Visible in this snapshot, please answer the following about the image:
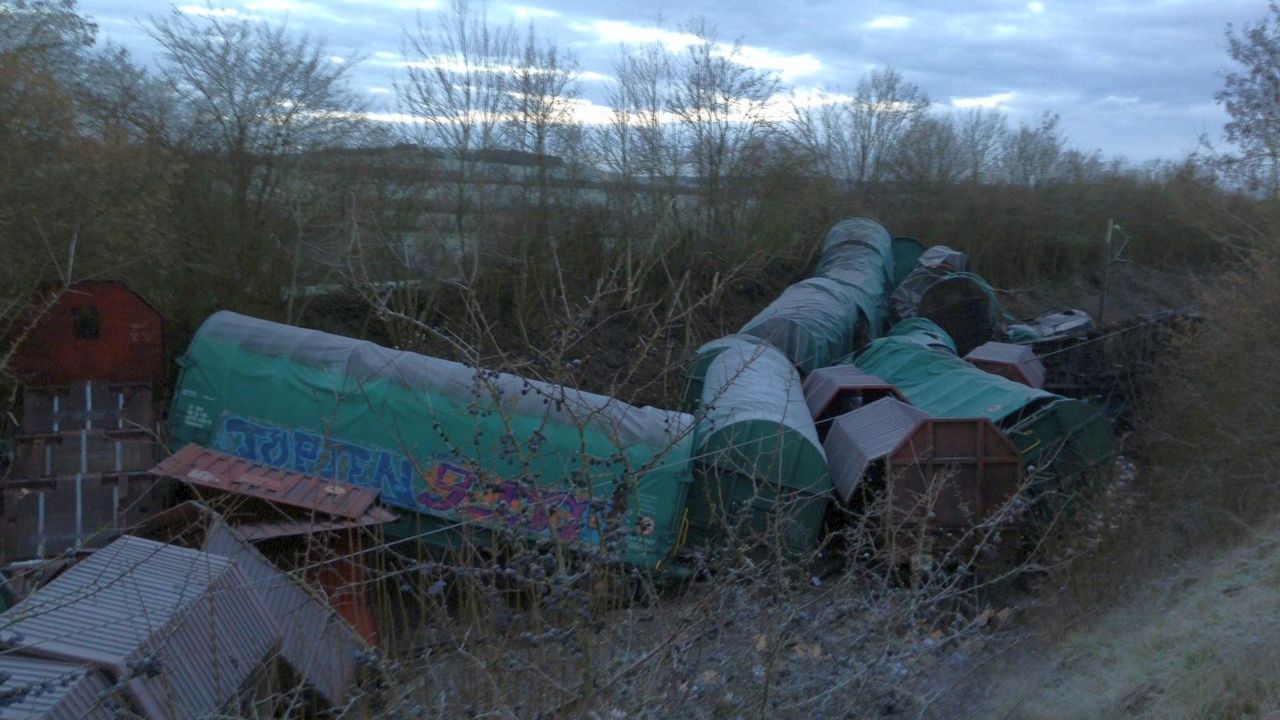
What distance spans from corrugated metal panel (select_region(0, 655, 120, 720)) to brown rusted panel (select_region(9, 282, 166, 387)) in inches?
302

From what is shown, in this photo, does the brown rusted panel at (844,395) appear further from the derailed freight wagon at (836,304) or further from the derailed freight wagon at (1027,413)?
the derailed freight wagon at (836,304)

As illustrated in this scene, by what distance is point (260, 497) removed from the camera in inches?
316

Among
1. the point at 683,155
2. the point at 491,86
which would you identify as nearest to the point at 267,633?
the point at 491,86

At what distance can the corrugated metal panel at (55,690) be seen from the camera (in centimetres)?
362

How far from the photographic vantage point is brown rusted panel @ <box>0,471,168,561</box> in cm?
898

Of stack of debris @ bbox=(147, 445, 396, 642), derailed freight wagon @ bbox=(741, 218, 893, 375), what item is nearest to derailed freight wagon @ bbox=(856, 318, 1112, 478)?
derailed freight wagon @ bbox=(741, 218, 893, 375)

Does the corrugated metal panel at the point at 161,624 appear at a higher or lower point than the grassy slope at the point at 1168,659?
higher

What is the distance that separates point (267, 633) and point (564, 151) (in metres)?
14.7

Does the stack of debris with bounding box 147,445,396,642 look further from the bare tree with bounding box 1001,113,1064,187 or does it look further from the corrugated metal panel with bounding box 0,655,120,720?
the bare tree with bounding box 1001,113,1064,187

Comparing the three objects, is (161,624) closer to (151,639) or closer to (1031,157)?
(151,639)

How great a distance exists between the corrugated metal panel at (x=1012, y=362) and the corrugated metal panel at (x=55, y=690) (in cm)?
1194

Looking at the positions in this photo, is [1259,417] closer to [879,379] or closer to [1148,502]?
[1148,502]

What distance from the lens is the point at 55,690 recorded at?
370cm

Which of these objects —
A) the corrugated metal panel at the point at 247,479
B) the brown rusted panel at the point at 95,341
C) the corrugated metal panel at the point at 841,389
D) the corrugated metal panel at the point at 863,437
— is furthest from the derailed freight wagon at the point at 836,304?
the brown rusted panel at the point at 95,341
